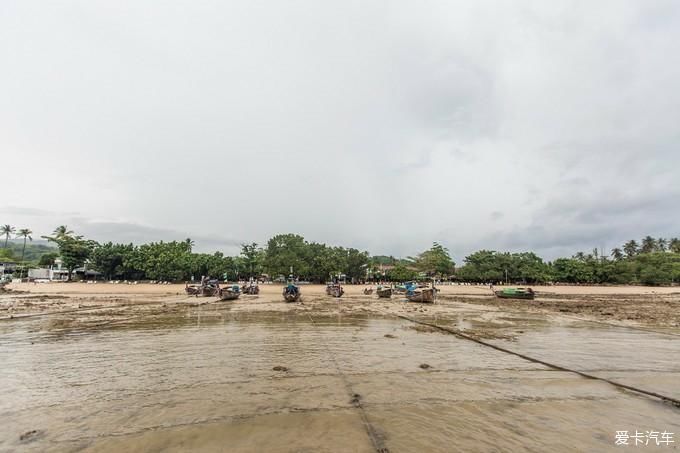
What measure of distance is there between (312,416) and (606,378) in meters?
8.79

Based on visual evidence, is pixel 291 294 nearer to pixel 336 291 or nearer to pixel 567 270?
pixel 336 291

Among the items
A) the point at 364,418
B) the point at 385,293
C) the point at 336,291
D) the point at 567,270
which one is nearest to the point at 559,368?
the point at 364,418

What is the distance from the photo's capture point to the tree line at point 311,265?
8262cm

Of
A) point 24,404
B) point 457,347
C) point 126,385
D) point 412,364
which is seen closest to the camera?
point 24,404

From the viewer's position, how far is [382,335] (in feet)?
53.9

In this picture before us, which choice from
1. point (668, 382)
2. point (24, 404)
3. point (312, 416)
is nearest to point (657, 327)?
point (668, 382)

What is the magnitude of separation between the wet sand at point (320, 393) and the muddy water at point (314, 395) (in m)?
0.04

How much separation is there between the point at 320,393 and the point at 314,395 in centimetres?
20

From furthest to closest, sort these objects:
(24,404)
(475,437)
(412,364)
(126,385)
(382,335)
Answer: (382,335)
(412,364)
(126,385)
(24,404)
(475,437)

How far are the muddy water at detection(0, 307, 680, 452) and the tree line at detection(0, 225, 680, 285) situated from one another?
6739 cm

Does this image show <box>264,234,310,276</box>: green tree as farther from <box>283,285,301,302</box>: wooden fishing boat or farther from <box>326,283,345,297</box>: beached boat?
<box>283,285,301,302</box>: wooden fishing boat

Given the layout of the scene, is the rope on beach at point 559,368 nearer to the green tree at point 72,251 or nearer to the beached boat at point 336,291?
the beached boat at point 336,291

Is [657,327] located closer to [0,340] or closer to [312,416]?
[312,416]

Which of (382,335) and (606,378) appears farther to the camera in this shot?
(382,335)
